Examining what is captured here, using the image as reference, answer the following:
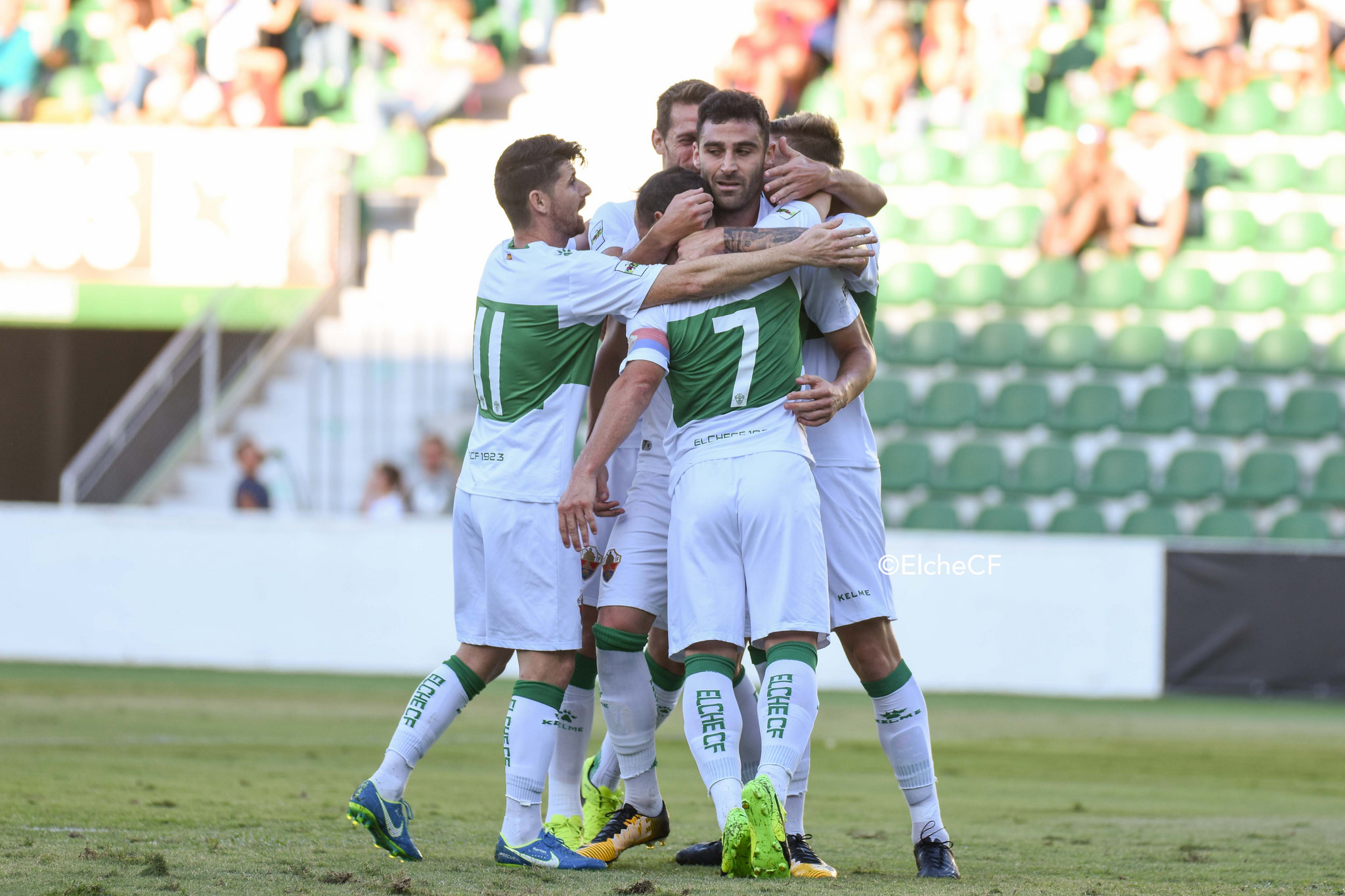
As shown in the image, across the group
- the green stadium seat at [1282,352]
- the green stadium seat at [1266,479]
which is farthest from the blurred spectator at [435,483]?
the green stadium seat at [1282,352]

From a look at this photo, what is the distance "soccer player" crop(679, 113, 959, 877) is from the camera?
4262 millimetres

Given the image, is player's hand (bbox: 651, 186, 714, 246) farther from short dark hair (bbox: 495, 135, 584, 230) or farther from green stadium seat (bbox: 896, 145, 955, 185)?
green stadium seat (bbox: 896, 145, 955, 185)

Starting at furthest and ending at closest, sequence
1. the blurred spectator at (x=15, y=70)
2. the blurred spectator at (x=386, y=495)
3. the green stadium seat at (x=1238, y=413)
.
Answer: the blurred spectator at (x=15, y=70)
the green stadium seat at (x=1238, y=413)
the blurred spectator at (x=386, y=495)

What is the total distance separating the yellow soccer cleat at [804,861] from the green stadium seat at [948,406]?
9573 millimetres

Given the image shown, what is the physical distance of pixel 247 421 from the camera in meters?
13.8

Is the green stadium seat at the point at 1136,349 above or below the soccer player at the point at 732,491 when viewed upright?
above

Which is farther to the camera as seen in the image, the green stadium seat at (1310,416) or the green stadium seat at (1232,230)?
the green stadium seat at (1232,230)

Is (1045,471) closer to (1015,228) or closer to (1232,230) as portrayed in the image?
(1015,228)

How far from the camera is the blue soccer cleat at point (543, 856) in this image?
13.0 feet

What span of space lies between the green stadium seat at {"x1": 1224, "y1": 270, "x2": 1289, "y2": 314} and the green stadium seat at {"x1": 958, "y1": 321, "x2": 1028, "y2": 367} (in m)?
2.12

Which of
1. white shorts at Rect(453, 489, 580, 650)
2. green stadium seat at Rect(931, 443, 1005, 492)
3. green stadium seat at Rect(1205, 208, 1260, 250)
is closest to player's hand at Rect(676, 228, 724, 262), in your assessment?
white shorts at Rect(453, 489, 580, 650)

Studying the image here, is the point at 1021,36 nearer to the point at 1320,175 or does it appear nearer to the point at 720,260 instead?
the point at 1320,175

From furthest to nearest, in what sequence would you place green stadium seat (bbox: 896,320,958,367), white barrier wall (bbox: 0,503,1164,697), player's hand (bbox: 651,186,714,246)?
green stadium seat (bbox: 896,320,958,367)
white barrier wall (bbox: 0,503,1164,697)
player's hand (bbox: 651,186,714,246)

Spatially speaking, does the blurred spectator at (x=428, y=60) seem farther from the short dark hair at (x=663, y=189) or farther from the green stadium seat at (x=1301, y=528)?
the short dark hair at (x=663, y=189)
